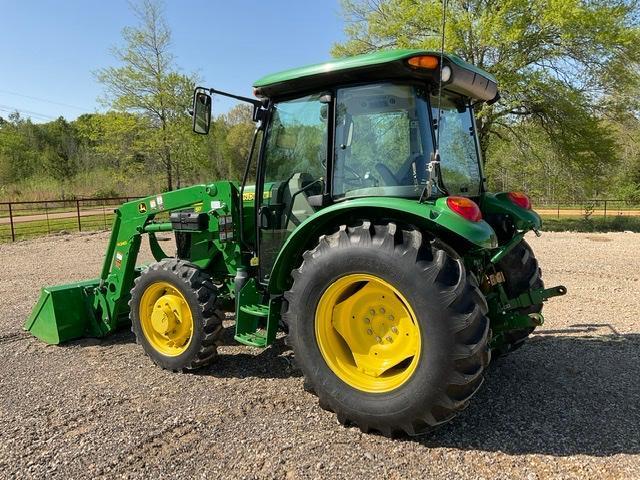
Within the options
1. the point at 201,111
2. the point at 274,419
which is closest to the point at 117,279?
the point at 201,111

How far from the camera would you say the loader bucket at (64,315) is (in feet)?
16.2

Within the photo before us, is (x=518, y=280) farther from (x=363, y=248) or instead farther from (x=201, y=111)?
(x=201, y=111)

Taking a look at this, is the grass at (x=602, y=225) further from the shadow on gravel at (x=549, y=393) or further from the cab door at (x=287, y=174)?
the cab door at (x=287, y=174)

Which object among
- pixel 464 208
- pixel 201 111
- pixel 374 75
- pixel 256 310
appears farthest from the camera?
pixel 256 310

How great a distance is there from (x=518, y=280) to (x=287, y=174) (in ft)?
6.70

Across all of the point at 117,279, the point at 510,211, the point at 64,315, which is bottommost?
the point at 64,315

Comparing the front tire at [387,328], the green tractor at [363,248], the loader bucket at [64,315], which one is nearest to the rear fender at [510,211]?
the green tractor at [363,248]

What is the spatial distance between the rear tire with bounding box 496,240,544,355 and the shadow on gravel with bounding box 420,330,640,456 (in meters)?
A: 0.28

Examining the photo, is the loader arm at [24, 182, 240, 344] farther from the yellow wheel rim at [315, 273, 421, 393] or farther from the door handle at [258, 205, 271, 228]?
the yellow wheel rim at [315, 273, 421, 393]

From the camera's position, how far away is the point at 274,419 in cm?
335

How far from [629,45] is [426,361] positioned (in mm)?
17657

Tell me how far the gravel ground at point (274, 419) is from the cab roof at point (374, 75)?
7.34 feet

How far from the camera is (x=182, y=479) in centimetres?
274

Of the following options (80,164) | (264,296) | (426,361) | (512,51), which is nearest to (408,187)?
(426,361)
